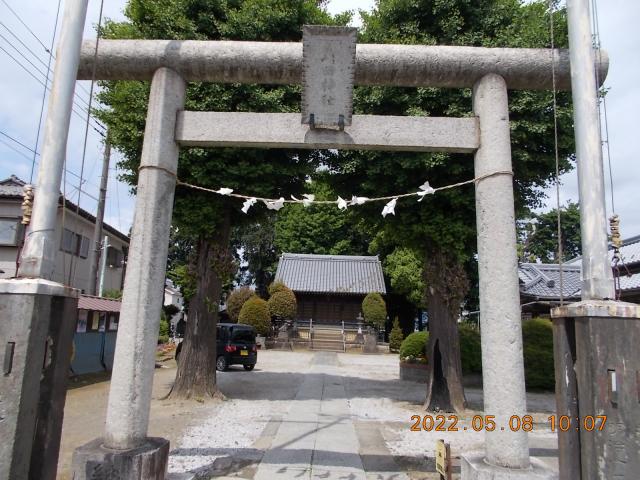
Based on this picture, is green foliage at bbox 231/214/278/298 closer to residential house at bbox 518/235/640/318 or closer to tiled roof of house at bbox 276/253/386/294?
tiled roof of house at bbox 276/253/386/294

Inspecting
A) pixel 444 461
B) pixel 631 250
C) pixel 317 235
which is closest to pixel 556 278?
pixel 631 250

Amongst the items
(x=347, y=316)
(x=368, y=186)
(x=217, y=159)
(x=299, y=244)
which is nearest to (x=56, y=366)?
(x=217, y=159)

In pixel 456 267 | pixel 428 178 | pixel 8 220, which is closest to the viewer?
pixel 428 178

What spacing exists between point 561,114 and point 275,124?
261 inches

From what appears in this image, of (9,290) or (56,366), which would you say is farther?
(56,366)

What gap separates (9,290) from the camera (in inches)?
144

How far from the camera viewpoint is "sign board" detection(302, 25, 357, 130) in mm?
5152

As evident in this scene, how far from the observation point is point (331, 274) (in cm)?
3369

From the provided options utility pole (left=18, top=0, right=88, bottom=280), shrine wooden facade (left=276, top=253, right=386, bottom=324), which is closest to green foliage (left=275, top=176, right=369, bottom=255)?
shrine wooden facade (left=276, top=253, right=386, bottom=324)

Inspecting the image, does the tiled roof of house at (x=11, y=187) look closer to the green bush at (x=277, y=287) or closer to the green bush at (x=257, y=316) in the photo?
the green bush at (x=257, y=316)

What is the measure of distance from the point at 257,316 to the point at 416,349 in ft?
47.8

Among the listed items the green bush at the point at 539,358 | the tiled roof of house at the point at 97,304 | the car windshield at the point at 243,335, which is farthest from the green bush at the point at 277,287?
the green bush at the point at 539,358

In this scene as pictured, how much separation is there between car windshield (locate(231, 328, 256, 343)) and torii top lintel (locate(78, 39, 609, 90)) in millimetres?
13133

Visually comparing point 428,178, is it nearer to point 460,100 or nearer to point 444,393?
point 460,100
